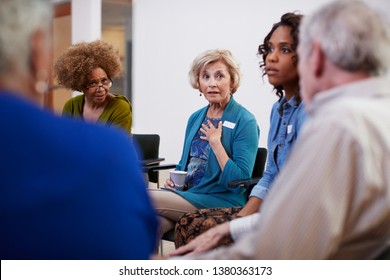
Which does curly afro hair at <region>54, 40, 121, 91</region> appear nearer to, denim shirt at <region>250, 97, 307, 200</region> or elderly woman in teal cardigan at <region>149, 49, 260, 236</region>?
elderly woman in teal cardigan at <region>149, 49, 260, 236</region>

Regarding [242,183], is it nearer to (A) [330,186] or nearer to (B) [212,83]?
(B) [212,83]

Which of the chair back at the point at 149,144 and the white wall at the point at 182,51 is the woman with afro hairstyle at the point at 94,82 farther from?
the white wall at the point at 182,51

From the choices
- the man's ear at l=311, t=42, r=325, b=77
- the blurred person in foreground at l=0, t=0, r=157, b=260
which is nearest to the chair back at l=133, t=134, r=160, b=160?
the man's ear at l=311, t=42, r=325, b=77

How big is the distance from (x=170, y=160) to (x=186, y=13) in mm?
1909

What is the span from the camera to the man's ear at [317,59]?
1.13m

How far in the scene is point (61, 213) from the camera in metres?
0.83

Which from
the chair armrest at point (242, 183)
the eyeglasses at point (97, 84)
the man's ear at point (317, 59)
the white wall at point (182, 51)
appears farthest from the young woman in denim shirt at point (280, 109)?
the white wall at point (182, 51)

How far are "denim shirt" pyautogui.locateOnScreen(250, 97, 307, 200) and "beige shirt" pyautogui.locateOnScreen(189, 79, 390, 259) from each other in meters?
1.04

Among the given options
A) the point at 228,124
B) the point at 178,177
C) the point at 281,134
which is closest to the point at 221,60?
the point at 228,124

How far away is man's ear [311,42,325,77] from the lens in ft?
3.70

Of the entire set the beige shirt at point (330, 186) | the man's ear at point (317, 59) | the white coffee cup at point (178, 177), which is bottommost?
the white coffee cup at point (178, 177)

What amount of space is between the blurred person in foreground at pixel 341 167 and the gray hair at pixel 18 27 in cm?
54
